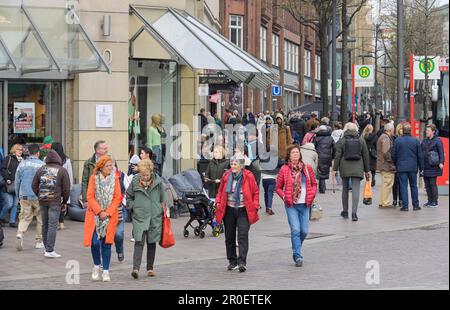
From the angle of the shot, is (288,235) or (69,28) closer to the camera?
(288,235)

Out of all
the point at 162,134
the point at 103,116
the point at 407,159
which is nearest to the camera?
the point at 103,116

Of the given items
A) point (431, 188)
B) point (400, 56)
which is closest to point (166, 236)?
point (431, 188)

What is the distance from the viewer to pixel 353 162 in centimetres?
1892

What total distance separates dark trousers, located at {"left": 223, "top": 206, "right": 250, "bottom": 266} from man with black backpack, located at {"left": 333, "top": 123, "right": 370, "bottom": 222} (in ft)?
20.3

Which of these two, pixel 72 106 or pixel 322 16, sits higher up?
pixel 322 16

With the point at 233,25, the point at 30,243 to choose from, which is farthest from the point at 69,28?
the point at 233,25

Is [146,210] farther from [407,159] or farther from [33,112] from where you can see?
[407,159]

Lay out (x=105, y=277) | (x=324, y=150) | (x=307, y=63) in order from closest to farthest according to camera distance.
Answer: (x=105, y=277), (x=324, y=150), (x=307, y=63)

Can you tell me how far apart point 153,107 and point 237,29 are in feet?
106

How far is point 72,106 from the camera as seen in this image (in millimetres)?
19922

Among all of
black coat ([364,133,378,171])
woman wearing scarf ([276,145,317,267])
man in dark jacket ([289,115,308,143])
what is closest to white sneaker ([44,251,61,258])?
woman wearing scarf ([276,145,317,267])
